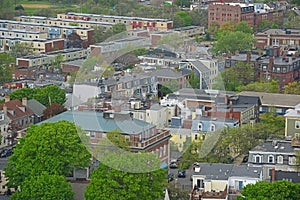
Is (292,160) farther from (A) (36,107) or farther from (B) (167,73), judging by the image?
(A) (36,107)

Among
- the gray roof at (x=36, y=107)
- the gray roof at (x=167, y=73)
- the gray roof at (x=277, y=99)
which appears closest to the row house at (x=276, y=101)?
the gray roof at (x=277, y=99)

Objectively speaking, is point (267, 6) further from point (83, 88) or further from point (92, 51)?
point (83, 88)

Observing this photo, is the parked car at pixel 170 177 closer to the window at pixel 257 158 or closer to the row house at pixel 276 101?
the window at pixel 257 158

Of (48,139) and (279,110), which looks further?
(279,110)

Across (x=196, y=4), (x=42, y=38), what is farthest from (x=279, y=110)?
(x=196, y=4)

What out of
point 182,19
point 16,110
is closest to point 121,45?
point 16,110

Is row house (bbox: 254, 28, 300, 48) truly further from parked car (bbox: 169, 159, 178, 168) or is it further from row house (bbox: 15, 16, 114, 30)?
parked car (bbox: 169, 159, 178, 168)
